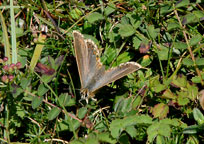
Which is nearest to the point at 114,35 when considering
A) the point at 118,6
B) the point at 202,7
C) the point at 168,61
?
the point at 118,6

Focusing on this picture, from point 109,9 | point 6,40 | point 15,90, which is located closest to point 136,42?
point 109,9

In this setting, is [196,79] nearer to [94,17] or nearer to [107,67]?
[107,67]

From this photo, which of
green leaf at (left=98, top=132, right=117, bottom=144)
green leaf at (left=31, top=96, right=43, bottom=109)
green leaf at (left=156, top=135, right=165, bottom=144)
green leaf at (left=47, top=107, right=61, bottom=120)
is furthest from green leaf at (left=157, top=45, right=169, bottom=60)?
green leaf at (left=31, top=96, right=43, bottom=109)

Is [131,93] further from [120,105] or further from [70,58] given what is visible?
[70,58]

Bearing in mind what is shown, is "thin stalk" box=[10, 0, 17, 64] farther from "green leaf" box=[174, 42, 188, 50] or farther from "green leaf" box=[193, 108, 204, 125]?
"green leaf" box=[193, 108, 204, 125]

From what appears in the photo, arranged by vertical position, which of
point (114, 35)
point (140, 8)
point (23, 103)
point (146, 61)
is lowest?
point (23, 103)

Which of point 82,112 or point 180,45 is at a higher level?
point 180,45
